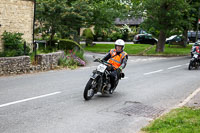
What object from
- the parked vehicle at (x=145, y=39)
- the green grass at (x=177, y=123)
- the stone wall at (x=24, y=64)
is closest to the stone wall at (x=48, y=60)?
the stone wall at (x=24, y=64)

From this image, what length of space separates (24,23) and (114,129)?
14881 mm

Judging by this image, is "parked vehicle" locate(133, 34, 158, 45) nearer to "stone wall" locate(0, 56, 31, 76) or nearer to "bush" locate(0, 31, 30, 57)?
"bush" locate(0, 31, 30, 57)

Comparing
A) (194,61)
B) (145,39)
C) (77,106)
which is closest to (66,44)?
(194,61)

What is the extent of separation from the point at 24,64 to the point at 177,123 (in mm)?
9996

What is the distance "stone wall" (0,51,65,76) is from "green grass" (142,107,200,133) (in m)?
8.88

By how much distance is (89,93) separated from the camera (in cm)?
866

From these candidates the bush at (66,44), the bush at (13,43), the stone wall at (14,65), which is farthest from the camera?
the bush at (66,44)

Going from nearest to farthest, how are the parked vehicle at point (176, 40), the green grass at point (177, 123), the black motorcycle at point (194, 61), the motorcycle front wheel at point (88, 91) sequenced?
the green grass at point (177, 123) < the motorcycle front wheel at point (88, 91) < the black motorcycle at point (194, 61) < the parked vehicle at point (176, 40)

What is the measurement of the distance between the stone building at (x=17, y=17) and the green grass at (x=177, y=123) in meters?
13.5

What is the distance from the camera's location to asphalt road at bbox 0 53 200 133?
6.12 meters

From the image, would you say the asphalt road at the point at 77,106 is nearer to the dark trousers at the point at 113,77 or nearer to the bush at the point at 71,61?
the dark trousers at the point at 113,77

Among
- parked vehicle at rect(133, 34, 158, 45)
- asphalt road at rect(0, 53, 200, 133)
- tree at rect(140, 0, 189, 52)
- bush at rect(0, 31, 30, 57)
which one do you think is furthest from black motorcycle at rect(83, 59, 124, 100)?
parked vehicle at rect(133, 34, 158, 45)

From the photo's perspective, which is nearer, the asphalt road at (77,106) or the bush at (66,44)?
the asphalt road at (77,106)

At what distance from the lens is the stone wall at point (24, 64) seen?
1378 centimetres
